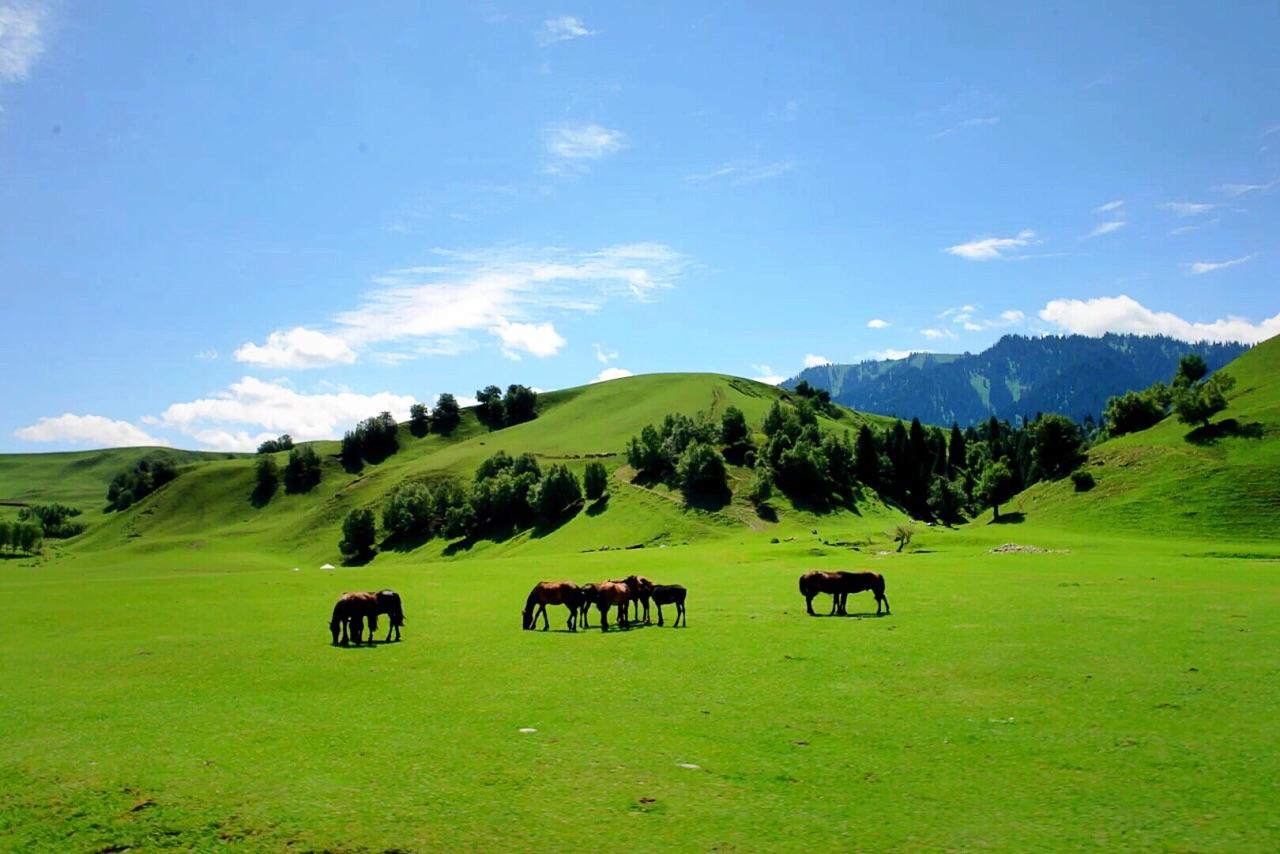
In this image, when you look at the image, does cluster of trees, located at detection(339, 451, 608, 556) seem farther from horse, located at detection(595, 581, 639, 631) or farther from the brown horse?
the brown horse

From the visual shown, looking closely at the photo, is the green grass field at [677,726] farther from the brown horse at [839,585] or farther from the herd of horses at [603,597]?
the brown horse at [839,585]

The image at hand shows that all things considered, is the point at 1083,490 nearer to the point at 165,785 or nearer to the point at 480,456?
the point at 165,785

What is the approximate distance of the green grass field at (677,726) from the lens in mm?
10641

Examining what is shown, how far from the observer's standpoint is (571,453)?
16775cm

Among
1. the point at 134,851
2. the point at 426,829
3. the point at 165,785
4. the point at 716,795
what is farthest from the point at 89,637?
the point at 716,795

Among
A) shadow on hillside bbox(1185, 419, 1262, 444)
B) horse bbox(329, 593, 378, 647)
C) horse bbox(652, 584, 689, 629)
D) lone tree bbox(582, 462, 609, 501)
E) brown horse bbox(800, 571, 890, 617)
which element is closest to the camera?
horse bbox(329, 593, 378, 647)

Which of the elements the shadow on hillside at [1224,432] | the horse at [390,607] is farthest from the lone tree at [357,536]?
the shadow on hillside at [1224,432]

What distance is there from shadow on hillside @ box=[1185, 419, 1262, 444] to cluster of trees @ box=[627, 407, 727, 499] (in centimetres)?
6023

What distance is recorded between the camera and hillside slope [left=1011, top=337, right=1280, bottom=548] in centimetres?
7162

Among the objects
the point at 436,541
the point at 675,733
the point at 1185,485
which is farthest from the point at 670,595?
the point at 436,541

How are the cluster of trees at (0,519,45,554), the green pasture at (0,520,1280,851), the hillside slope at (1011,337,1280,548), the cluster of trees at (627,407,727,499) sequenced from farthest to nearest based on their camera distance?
1. the cluster of trees at (0,519,45,554)
2. the cluster of trees at (627,407,727,499)
3. the hillside slope at (1011,337,1280,548)
4. the green pasture at (0,520,1280,851)

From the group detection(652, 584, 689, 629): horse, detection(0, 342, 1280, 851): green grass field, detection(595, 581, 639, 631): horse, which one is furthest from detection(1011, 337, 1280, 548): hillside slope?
detection(595, 581, 639, 631): horse

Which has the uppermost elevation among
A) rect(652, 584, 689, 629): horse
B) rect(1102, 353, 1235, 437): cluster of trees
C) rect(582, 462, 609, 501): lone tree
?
rect(1102, 353, 1235, 437): cluster of trees

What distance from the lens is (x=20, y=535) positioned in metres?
144
